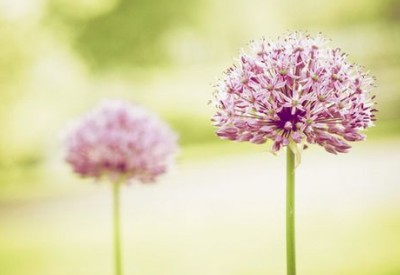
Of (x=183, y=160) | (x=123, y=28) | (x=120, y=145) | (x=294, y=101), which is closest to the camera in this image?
(x=294, y=101)

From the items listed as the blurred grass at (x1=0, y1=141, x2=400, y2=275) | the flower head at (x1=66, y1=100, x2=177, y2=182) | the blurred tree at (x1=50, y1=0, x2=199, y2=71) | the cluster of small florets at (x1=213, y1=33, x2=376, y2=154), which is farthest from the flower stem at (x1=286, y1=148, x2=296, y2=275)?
the blurred tree at (x1=50, y1=0, x2=199, y2=71)

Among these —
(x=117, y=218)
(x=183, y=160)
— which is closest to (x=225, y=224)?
(x=183, y=160)

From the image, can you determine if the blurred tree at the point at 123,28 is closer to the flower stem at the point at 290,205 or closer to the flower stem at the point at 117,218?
the flower stem at the point at 117,218

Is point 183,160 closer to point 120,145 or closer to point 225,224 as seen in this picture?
point 225,224

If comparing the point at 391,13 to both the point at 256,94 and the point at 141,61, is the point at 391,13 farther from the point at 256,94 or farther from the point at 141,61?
the point at 256,94

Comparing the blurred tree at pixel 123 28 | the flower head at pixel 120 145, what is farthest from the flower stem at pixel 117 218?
the blurred tree at pixel 123 28

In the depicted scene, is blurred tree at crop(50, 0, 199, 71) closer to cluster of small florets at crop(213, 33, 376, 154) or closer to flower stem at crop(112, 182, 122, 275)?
flower stem at crop(112, 182, 122, 275)
